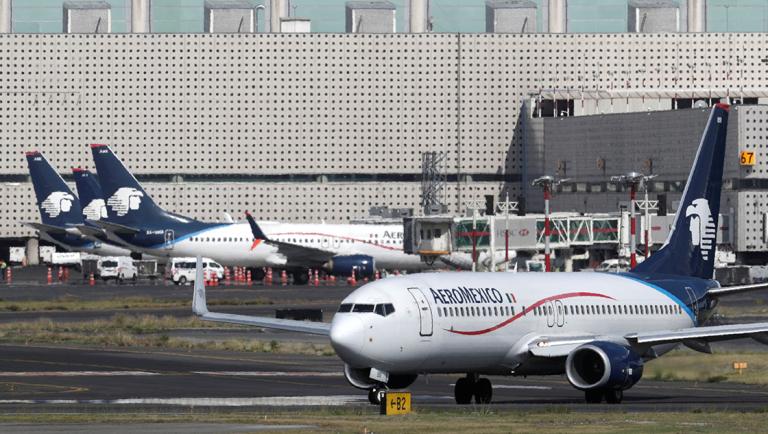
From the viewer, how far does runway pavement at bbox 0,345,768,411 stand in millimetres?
39750

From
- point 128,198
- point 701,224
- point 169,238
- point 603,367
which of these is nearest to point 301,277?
point 169,238

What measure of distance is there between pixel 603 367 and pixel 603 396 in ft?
3.63

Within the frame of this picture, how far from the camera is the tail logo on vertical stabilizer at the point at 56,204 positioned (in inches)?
5295

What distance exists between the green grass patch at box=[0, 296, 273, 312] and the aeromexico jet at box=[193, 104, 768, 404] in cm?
4713

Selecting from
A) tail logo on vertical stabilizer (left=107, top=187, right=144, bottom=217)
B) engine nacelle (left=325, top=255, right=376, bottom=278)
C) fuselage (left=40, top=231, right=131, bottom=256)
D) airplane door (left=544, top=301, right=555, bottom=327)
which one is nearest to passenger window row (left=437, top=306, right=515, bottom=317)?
airplane door (left=544, top=301, right=555, bottom=327)

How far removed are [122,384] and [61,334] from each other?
76.1ft

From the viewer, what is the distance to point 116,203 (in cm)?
12744

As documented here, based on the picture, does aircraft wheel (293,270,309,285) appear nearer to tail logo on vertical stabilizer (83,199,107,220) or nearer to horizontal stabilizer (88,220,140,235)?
horizontal stabilizer (88,220,140,235)

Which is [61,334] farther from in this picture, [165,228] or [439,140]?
[439,140]

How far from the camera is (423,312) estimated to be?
121 feet

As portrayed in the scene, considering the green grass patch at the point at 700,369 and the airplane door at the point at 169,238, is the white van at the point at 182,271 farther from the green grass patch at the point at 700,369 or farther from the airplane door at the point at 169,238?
the green grass patch at the point at 700,369

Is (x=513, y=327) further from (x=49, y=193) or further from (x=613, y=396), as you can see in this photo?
(x=49, y=193)

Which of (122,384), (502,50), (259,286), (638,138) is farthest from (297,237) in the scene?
(122,384)

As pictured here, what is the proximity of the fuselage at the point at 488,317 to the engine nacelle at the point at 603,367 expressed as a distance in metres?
0.68
